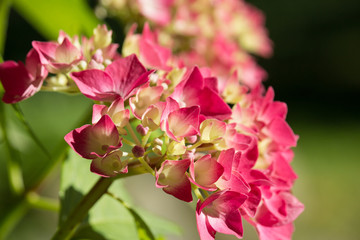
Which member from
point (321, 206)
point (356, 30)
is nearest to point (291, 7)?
point (356, 30)

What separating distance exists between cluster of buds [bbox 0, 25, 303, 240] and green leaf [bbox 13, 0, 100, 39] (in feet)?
1.57

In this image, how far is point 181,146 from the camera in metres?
0.47

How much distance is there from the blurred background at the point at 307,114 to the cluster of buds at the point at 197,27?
7.5 inches

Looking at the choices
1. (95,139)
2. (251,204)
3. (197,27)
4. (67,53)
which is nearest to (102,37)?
(67,53)

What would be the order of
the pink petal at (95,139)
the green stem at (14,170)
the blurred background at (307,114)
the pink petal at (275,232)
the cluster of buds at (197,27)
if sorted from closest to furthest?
1. the pink petal at (95,139)
2. the pink petal at (275,232)
3. the green stem at (14,170)
4. the cluster of buds at (197,27)
5. the blurred background at (307,114)

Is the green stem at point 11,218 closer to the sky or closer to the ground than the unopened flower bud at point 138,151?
closer to the ground

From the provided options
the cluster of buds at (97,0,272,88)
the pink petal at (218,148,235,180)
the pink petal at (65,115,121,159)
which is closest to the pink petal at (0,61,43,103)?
the pink petal at (65,115,121,159)

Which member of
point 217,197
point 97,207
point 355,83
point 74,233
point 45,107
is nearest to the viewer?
point 217,197

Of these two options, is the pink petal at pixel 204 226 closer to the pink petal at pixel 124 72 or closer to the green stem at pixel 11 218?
the pink petal at pixel 124 72

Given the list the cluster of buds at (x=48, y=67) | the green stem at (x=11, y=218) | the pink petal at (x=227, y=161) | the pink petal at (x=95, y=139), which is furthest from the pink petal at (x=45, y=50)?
the green stem at (x=11, y=218)

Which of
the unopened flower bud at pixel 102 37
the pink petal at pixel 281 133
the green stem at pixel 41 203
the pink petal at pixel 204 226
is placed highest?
the unopened flower bud at pixel 102 37

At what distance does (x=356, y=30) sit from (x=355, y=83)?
716 millimetres

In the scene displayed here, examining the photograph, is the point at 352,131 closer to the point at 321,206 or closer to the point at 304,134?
the point at 304,134

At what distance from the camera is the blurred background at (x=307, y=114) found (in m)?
1.71
